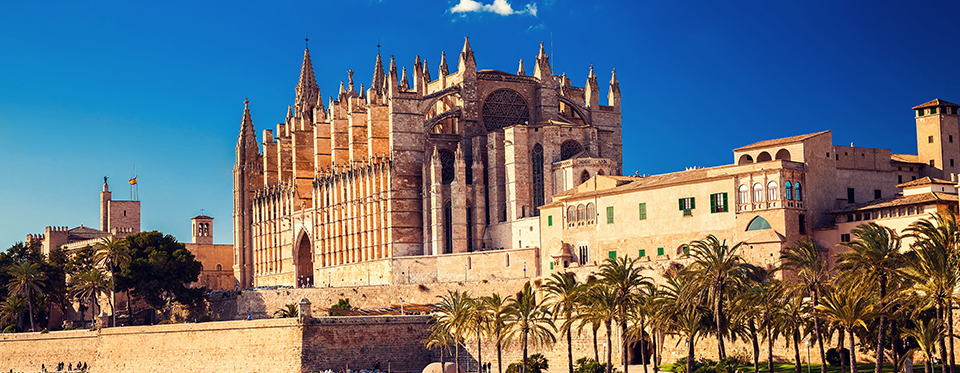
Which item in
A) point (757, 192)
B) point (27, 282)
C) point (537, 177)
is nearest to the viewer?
point (757, 192)

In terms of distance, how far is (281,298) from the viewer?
75062mm

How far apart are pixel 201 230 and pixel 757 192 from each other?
223ft

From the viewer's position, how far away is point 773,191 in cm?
5347

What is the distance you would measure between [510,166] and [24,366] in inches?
1178

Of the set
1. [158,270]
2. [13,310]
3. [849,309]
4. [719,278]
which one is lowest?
[849,309]

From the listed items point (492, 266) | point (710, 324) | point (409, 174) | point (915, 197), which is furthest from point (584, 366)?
point (409, 174)

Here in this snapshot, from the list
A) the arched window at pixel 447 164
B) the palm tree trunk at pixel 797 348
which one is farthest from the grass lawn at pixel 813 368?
the arched window at pixel 447 164

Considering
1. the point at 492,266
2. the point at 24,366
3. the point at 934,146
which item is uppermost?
the point at 934,146

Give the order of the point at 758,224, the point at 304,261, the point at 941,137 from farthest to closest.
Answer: the point at 304,261, the point at 941,137, the point at 758,224

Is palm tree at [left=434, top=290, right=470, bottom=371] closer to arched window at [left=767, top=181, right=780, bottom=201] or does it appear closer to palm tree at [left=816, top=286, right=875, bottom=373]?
arched window at [left=767, top=181, right=780, bottom=201]

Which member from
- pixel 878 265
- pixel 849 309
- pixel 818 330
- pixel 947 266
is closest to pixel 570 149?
pixel 818 330

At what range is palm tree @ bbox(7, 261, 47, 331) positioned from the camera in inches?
3039

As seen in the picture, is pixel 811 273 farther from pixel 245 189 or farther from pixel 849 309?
pixel 245 189

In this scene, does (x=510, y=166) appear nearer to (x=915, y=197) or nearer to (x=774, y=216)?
(x=774, y=216)
